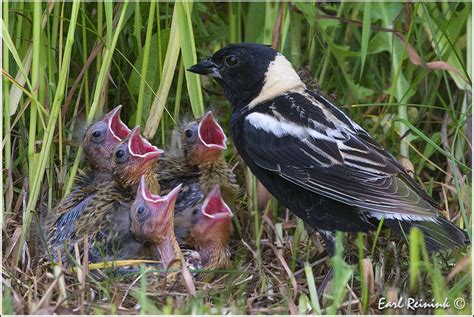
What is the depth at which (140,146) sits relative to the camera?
432cm

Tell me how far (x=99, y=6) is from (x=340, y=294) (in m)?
2.06

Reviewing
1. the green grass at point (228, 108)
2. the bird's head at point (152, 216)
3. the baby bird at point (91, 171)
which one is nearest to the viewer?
the green grass at point (228, 108)

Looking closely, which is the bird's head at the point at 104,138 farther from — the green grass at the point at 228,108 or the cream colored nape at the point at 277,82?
the cream colored nape at the point at 277,82

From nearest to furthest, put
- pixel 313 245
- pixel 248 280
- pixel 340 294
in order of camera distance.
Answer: pixel 340 294
pixel 248 280
pixel 313 245

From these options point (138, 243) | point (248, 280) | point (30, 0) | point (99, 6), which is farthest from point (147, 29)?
point (248, 280)

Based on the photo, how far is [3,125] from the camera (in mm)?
4348

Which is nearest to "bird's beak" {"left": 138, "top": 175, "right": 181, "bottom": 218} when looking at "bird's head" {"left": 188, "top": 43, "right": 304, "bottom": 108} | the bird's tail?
"bird's head" {"left": 188, "top": 43, "right": 304, "bottom": 108}

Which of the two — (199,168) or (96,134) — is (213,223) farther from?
(96,134)

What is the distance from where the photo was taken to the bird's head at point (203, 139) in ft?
14.6

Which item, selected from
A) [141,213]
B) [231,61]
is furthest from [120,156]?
[231,61]

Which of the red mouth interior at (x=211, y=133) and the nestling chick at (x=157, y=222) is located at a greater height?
the red mouth interior at (x=211, y=133)

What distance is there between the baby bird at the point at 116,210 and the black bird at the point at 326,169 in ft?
1.48

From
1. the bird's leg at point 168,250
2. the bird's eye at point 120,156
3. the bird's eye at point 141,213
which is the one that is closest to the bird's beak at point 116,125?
the bird's eye at point 120,156

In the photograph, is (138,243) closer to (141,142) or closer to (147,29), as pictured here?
(141,142)
